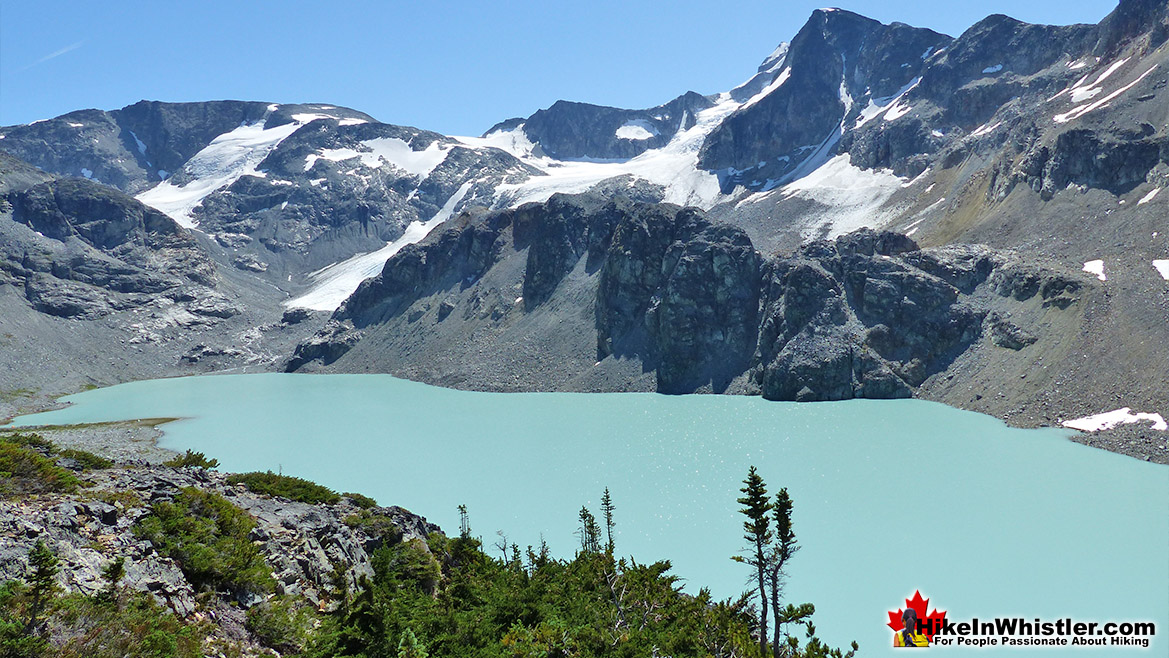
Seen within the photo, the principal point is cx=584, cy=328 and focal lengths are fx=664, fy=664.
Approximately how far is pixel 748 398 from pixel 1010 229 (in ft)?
133

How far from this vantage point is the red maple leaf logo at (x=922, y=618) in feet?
63.7

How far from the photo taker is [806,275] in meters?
76.1

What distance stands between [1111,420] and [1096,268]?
2339 cm

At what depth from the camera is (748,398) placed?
74250 mm

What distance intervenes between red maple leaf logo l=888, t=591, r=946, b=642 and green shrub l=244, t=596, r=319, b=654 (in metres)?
16.5

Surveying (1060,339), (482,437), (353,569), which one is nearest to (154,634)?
(353,569)

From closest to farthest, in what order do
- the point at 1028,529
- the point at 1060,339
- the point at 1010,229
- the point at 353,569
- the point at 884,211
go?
the point at 353,569 → the point at 1028,529 → the point at 1060,339 → the point at 1010,229 → the point at 884,211

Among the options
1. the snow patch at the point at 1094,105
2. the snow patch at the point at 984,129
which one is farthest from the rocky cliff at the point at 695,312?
the snow patch at the point at 984,129

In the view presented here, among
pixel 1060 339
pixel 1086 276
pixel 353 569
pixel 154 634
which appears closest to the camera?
pixel 154 634

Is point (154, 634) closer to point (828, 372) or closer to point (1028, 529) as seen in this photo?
point (1028, 529)

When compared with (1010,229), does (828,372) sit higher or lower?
lower

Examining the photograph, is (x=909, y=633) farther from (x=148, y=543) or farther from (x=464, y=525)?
(x=148, y=543)

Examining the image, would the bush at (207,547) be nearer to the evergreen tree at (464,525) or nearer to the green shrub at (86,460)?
the green shrub at (86,460)

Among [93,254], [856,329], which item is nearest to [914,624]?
[856,329]
